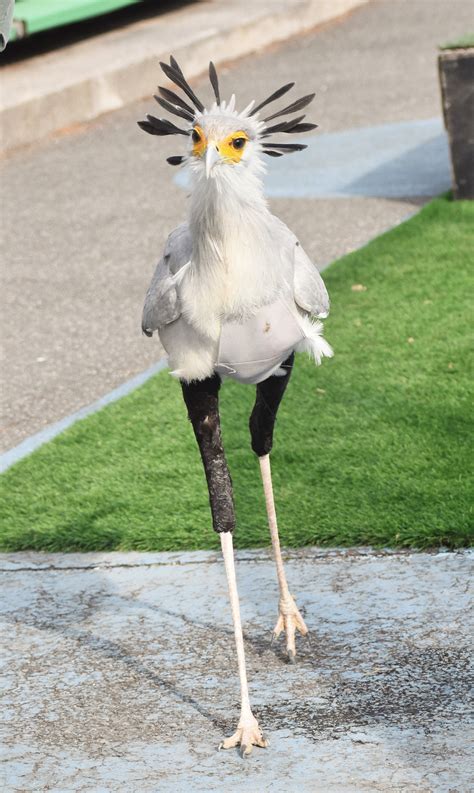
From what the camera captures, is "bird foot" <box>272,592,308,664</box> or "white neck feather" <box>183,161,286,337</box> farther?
"bird foot" <box>272,592,308,664</box>

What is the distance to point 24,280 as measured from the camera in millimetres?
8469

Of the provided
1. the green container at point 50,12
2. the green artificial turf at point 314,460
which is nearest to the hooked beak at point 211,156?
the green artificial turf at point 314,460

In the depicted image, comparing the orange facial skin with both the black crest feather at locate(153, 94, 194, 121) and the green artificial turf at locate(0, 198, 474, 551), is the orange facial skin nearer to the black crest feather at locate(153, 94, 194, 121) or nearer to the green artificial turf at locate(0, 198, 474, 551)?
the black crest feather at locate(153, 94, 194, 121)

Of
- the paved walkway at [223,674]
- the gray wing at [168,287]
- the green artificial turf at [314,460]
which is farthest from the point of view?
the green artificial turf at [314,460]

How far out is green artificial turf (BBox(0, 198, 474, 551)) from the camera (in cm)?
488

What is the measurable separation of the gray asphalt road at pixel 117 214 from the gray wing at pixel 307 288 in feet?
8.72

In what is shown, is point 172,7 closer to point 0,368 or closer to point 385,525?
point 0,368

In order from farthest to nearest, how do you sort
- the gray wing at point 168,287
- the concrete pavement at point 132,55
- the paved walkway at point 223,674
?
the concrete pavement at point 132,55
the gray wing at point 168,287
the paved walkway at point 223,674

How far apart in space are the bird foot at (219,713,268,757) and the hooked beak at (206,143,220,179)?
1.47 metres

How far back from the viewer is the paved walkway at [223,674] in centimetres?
349

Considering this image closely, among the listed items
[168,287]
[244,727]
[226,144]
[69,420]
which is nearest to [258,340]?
[168,287]

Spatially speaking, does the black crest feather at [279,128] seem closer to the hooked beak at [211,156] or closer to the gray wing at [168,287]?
the hooked beak at [211,156]

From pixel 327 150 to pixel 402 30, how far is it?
495 cm

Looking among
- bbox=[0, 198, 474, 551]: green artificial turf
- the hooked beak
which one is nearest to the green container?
bbox=[0, 198, 474, 551]: green artificial turf
